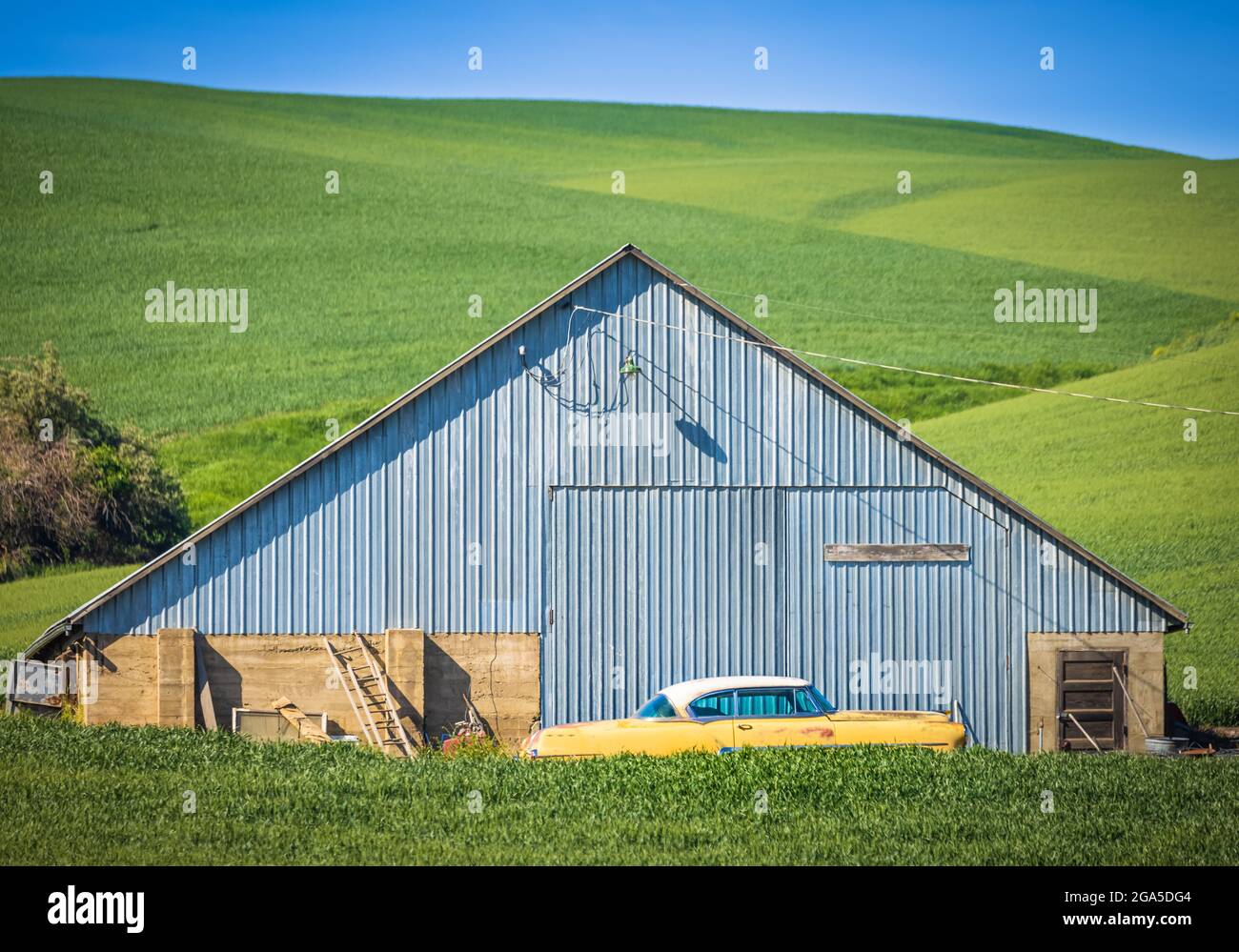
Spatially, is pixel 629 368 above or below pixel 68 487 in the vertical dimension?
above

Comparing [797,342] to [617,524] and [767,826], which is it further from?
[767,826]

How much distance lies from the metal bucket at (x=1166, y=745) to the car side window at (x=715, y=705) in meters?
6.92

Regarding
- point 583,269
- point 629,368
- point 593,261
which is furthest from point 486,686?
point 593,261

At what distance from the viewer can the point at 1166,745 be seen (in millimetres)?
19625

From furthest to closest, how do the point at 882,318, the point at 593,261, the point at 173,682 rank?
the point at 593,261 → the point at 882,318 → the point at 173,682

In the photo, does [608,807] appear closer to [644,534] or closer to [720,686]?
[720,686]

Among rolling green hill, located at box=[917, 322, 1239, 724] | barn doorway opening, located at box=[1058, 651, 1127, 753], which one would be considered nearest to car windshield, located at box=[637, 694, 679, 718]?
barn doorway opening, located at box=[1058, 651, 1127, 753]

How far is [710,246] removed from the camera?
57.9 m

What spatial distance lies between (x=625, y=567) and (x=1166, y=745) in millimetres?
8083

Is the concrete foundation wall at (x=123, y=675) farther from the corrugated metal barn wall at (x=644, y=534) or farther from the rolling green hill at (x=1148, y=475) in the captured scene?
the rolling green hill at (x=1148, y=475)

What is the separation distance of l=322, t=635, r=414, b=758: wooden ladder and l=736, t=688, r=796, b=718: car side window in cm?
504

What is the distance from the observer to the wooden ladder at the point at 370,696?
1925 centimetres

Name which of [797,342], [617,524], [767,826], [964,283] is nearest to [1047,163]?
[964,283]
